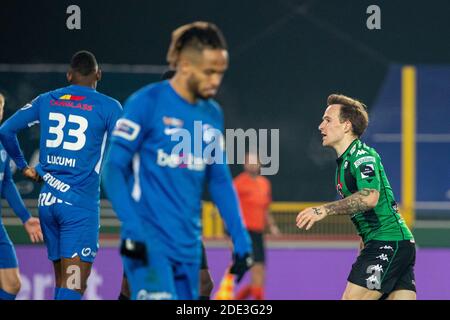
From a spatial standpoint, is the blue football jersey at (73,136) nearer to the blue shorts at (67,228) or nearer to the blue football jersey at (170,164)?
the blue shorts at (67,228)

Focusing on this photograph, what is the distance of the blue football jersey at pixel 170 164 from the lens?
5.30 metres

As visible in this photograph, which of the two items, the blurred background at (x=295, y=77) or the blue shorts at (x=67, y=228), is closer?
the blue shorts at (x=67, y=228)

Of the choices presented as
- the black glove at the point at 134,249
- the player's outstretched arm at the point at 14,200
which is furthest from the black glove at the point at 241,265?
the player's outstretched arm at the point at 14,200

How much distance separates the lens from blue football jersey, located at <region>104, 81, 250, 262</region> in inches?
209

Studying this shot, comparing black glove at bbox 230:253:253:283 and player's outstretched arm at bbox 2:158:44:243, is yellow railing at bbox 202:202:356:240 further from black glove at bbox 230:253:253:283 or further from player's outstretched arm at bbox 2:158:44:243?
black glove at bbox 230:253:253:283

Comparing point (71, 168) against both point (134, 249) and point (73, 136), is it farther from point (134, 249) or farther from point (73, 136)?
point (134, 249)

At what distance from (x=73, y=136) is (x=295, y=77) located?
968cm

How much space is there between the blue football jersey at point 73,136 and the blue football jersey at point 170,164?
6.79 feet

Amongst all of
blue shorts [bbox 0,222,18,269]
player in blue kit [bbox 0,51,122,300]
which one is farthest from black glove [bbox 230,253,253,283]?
blue shorts [bbox 0,222,18,269]

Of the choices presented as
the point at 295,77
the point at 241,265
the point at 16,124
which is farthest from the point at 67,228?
the point at 295,77

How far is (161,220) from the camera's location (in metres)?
5.32

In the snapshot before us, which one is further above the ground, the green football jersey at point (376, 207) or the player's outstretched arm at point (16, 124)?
the player's outstretched arm at point (16, 124)
